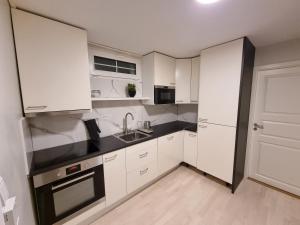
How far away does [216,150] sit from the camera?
2.16 metres

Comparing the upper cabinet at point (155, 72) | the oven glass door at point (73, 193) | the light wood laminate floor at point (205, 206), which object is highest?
the upper cabinet at point (155, 72)

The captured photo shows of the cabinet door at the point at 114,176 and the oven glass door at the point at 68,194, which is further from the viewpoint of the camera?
the cabinet door at the point at 114,176

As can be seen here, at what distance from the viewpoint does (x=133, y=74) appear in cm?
246

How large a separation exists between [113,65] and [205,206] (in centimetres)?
245

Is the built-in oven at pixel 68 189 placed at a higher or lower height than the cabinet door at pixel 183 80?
lower

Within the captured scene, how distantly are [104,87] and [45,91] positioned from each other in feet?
2.88

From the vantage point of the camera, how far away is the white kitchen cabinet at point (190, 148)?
250 cm

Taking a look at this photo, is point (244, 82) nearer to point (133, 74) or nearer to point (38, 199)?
point (133, 74)

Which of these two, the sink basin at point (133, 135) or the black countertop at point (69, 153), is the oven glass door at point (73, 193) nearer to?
the black countertop at point (69, 153)

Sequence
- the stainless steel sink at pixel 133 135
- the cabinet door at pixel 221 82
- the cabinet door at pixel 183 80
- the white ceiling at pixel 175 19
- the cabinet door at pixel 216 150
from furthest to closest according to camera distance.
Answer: the cabinet door at pixel 183 80 < the stainless steel sink at pixel 133 135 < the cabinet door at pixel 216 150 < the cabinet door at pixel 221 82 < the white ceiling at pixel 175 19

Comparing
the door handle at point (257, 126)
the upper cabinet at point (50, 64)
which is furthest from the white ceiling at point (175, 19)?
the door handle at point (257, 126)

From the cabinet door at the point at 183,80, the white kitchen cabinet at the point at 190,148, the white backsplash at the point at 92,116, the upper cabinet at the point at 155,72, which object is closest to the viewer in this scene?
the white backsplash at the point at 92,116

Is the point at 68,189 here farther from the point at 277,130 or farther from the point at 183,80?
the point at 277,130

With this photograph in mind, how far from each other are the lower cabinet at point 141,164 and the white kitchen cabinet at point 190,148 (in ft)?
2.52
